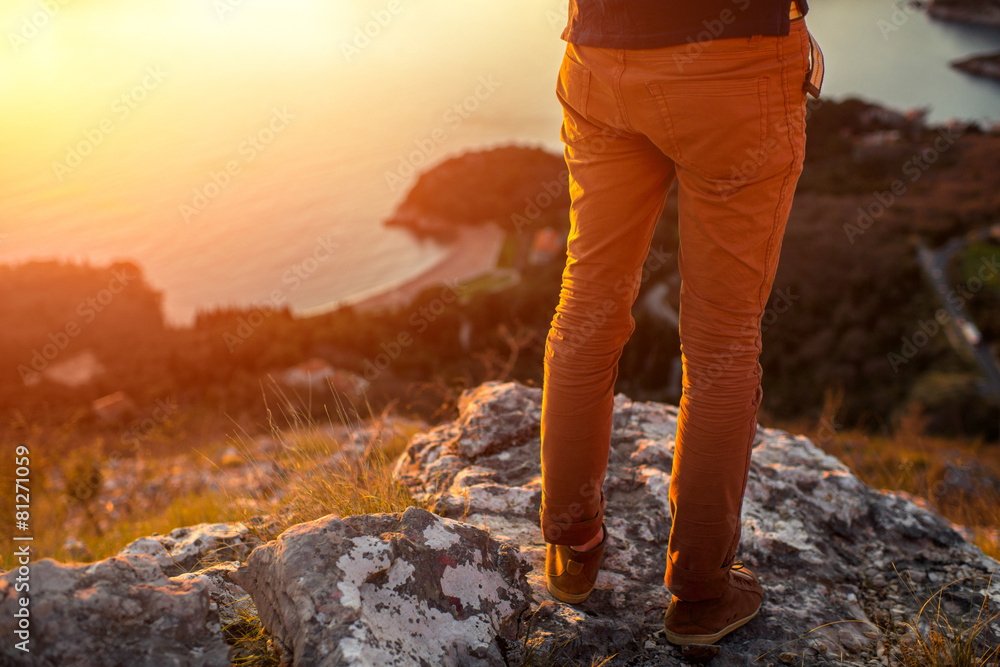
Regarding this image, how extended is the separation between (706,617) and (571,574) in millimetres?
341

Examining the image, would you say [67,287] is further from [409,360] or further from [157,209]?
[409,360]

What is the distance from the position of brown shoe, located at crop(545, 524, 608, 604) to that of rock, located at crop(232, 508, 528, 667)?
0.10 meters

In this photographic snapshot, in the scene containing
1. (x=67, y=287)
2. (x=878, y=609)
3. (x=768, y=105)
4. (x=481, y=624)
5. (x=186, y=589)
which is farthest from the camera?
(x=67, y=287)

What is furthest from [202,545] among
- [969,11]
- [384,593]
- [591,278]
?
[969,11]

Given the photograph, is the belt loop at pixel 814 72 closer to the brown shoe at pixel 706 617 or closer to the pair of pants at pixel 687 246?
the pair of pants at pixel 687 246

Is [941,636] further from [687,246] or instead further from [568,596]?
[687,246]

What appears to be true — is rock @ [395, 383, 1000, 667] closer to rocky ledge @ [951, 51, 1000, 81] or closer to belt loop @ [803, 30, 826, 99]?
belt loop @ [803, 30, 826, 99]

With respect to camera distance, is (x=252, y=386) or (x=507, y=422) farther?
(x=252, y=386)

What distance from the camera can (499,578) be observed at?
1.52 m

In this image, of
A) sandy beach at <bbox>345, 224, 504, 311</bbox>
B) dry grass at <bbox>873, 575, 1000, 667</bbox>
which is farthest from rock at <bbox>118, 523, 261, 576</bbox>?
sandy beach at <bbox>345, 224, 504, 311</bbox>

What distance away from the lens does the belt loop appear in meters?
1.11

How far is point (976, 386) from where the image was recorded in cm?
1220

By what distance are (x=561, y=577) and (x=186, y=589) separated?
0.88m

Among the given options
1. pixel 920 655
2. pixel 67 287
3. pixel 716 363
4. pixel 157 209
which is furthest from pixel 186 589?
pixel 67 287
